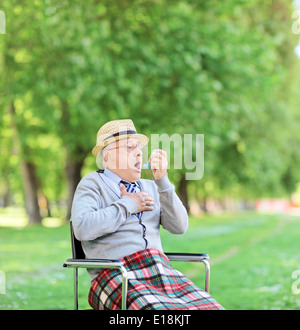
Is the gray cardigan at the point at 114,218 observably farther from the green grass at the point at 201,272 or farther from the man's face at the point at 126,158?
the green grass at the point at 201,272

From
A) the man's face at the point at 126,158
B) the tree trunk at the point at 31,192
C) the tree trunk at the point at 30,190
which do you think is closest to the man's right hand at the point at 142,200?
the man's face at the point at 126,158

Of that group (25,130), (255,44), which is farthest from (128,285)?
(25,130)

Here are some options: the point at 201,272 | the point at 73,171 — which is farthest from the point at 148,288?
the point at 73,171

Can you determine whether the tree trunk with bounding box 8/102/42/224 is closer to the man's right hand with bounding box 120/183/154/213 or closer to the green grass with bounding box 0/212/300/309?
the green grass with bounding box 0/212/300/309

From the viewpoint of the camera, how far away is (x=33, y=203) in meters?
23.9

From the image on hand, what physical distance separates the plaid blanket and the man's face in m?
0.46

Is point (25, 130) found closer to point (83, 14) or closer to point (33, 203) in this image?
point (33, 203)

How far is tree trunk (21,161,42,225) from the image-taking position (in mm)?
23734

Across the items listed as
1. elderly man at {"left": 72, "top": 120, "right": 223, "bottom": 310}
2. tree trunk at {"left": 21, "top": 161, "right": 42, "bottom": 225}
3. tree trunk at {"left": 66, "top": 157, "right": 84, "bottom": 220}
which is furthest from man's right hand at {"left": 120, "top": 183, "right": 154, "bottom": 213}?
tree trunk at {"left": 21, "top": 161, "right": 42, "bottom": 225}

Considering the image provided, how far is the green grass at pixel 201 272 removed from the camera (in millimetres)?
6691

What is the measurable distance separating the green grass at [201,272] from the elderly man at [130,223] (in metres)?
2.72

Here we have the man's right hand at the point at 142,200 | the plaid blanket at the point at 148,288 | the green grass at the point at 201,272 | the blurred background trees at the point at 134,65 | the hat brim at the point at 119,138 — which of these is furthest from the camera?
the blurred background trees at the point at 134,65

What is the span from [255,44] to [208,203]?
36660 millimetres
